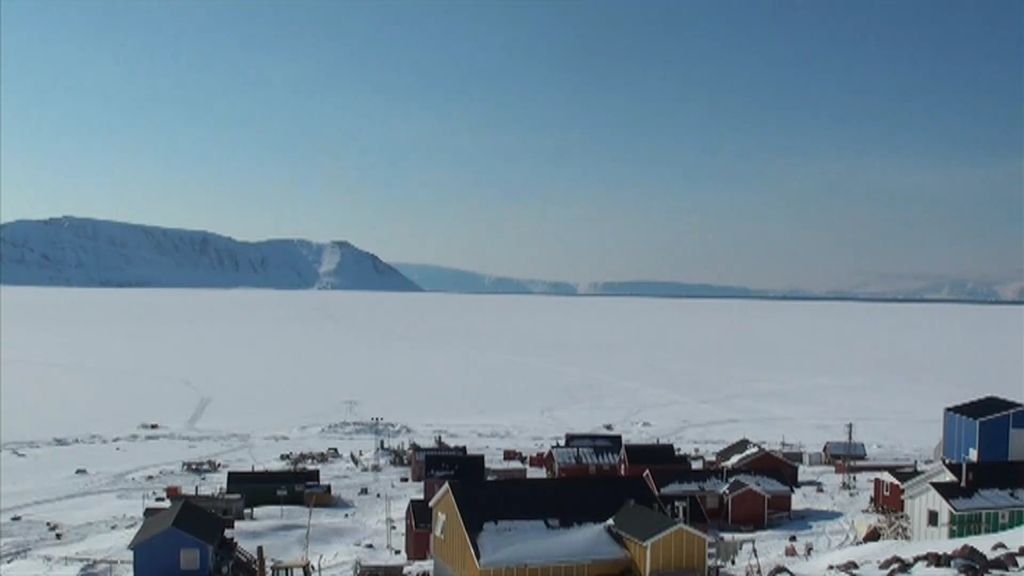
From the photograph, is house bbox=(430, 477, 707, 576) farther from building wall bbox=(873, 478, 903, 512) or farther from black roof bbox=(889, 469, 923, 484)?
building wall bbox=(873, 478, 903, 512)

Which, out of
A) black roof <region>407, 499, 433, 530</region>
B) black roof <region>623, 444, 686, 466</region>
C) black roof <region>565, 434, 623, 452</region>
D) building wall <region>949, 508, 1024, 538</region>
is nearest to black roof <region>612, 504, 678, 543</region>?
black roof <region>407, 499, 433, 530</region>

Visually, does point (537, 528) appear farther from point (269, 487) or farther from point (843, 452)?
point (843, 452)

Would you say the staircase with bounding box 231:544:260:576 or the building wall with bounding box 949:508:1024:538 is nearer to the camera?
the staircase with bounding box 231:544:260:576

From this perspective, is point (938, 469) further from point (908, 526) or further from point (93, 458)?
point (93, 458)

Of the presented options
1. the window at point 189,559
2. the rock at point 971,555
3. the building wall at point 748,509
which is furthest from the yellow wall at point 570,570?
the building wall at point 748,509

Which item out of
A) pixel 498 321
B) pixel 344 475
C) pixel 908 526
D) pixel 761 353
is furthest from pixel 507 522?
pixel 498 321

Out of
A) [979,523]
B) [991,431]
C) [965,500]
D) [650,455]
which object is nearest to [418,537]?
[650,455]
